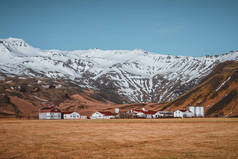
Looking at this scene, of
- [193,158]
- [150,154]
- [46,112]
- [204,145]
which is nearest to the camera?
[193,158]

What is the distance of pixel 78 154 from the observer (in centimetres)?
2950

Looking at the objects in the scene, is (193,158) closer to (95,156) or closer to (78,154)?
(95,156)

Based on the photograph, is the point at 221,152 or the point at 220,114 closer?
the point at 221,152

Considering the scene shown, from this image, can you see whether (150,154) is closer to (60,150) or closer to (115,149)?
(115,149)

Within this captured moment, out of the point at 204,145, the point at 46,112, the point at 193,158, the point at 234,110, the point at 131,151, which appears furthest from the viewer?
the point at 46,112

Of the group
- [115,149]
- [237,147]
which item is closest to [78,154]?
[115,149]

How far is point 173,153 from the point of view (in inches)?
1174

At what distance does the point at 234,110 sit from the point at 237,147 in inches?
6302

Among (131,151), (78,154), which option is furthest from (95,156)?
(131,151)

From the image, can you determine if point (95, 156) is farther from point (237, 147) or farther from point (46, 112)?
point (46, 112)

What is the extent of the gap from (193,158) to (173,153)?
332 cm

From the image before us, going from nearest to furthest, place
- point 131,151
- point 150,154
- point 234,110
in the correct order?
1. point 150,154
2. point 131,151
3. point 234,110

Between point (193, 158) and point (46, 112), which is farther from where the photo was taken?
point (46, 112)

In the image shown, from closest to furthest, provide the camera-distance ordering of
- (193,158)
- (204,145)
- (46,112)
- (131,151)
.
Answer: (193,158) → (131,151) → (204,145) → (46,112)
